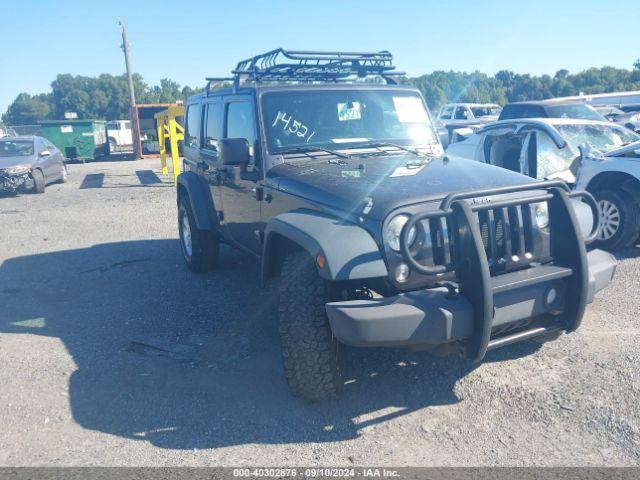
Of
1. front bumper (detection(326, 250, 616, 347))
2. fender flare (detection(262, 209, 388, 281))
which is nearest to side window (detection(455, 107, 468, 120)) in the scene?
fender flare (detection(262, 209, 388, 281))

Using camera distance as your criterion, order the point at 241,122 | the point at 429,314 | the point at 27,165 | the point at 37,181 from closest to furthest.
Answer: the point at 429,314
the point at 241,122
the point at 27,165
the point at 37,181

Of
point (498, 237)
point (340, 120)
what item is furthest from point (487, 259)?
point (340, 120)

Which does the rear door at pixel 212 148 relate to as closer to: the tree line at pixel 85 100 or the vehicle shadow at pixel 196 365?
the vehicle shadow at pixel 196 365

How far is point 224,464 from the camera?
312 centimetres

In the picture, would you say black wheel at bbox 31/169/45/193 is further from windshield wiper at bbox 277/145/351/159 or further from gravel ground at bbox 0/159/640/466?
windshield wiper at bbox 277/145/351/159

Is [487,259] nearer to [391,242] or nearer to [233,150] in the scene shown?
[391,242]

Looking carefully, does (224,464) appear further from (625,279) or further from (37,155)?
(37,155)

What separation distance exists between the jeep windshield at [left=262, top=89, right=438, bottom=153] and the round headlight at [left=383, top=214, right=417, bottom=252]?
59.5 inches

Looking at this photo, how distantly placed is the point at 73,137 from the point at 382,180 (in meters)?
25.0

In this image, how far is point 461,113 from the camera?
71.1 ft

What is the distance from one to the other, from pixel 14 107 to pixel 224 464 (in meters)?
99.6

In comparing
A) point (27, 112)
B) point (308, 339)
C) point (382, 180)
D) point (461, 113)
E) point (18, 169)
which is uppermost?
point (27, 112)

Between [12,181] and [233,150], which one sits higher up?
[233,150]

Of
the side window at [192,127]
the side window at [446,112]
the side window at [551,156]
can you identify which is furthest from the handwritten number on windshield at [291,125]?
the side window at [446,112]
